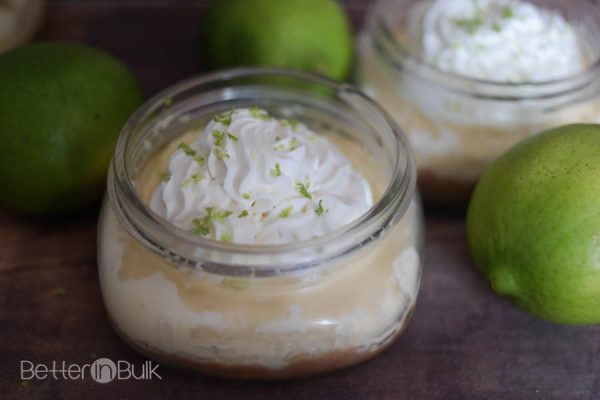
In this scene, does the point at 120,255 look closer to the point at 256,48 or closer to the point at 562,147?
the point at 256,48

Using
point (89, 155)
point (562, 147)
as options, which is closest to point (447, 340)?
point (562, 147)

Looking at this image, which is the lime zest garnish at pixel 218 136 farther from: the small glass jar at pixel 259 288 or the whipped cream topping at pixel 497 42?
the whipped cream topping at pixel 497 42

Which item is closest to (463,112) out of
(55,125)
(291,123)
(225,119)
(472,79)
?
(472,79)

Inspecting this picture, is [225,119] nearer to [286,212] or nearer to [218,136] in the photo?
[218,136]

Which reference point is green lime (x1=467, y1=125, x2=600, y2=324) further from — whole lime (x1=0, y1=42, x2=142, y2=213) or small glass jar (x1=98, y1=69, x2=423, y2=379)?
whole lime (x1=0, y1=42, x2=142, y2=213)

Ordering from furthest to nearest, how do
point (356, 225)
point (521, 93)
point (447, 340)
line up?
1. point (521, 93)
2. point (447, 340)
3. point (356, 225)

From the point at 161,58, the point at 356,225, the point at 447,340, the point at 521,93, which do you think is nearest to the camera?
the point at 356,225

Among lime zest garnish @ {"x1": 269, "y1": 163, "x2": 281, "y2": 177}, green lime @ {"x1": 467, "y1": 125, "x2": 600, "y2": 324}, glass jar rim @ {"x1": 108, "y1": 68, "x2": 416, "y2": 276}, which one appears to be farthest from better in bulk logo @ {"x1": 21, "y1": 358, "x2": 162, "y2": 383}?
green lime @ {"x1": 467, "y1": 125, "x2": 600, "y2": 324}
